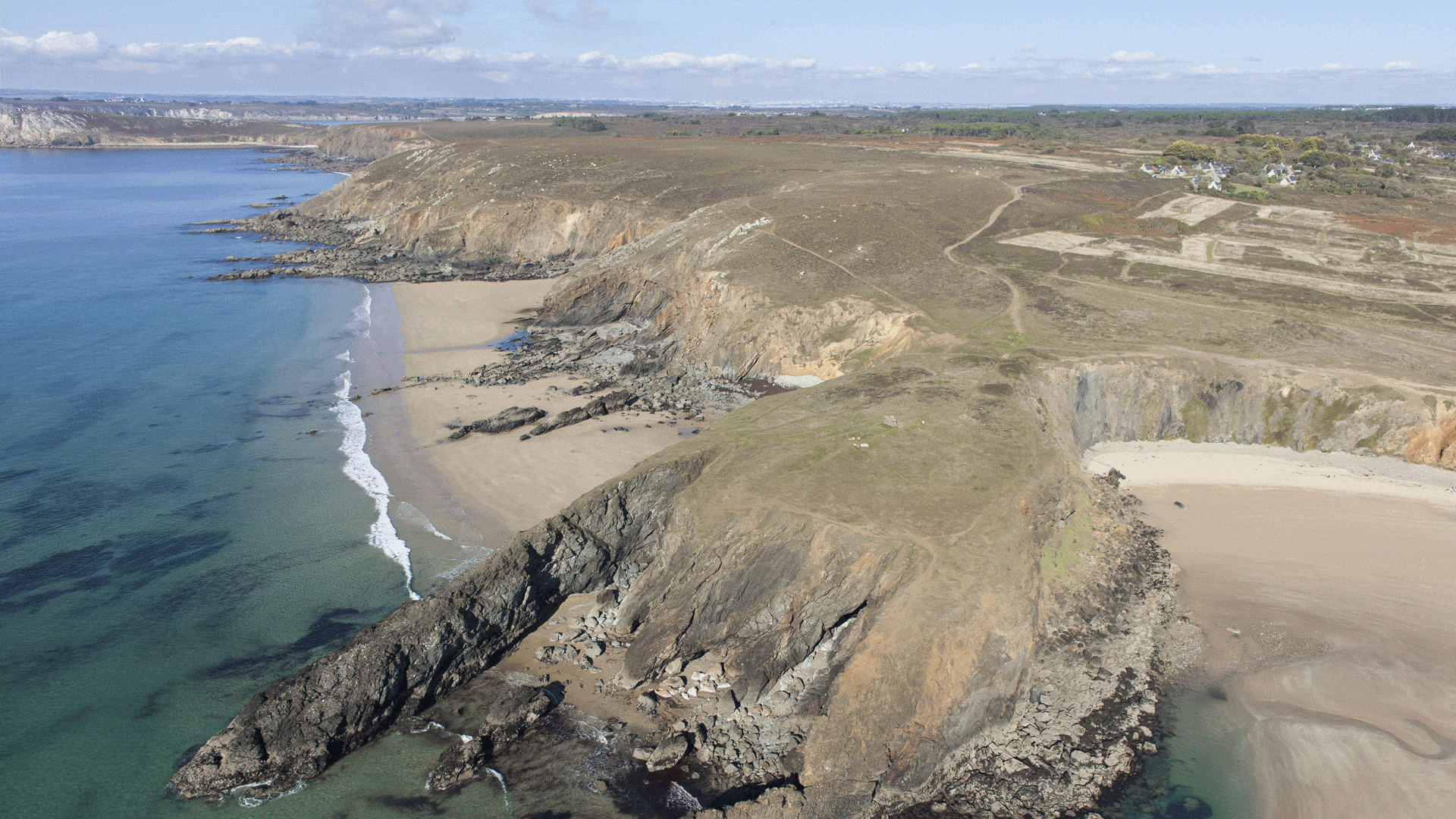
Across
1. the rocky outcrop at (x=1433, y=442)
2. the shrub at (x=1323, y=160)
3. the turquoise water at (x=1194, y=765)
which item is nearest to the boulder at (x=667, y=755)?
the turquoise water at (x=1194, y=765)

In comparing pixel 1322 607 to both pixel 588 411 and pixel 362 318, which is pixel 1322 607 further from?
pixel 362 318

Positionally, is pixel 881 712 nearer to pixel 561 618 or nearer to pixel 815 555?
pixel 815 555

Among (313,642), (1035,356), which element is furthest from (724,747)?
(1035,356)

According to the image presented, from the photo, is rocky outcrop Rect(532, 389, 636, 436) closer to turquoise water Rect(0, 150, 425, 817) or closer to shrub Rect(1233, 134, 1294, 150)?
turquoise water Rect(0, 150, 425, 817)

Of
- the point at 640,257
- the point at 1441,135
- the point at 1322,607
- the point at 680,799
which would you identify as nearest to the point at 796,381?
the point at 640,257

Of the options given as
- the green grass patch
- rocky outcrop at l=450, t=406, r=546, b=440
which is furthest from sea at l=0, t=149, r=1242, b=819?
the green grass patch
